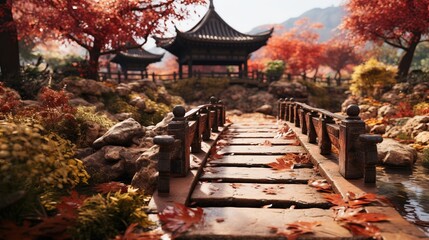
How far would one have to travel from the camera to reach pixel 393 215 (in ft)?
11.5

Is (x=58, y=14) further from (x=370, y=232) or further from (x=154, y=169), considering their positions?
(x=370, y=232)

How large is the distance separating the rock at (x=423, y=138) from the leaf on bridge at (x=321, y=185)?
791 cm

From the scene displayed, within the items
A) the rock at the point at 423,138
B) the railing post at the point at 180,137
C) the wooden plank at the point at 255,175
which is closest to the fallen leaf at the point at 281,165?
the wooden plank at the point at 255,175

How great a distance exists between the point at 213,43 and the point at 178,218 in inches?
1002

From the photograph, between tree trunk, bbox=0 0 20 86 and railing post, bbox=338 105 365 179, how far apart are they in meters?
12.3

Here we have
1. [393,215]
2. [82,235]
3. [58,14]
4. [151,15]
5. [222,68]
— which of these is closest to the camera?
[82,235]

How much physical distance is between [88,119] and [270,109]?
665 inches

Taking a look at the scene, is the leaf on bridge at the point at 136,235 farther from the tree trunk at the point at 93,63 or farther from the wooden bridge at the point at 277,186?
the tree trunk at the point at 93,63

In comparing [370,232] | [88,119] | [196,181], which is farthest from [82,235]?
[88,119]

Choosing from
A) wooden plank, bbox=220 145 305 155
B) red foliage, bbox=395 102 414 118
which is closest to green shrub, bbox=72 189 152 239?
wooden plank, bbox=220 145 305 155

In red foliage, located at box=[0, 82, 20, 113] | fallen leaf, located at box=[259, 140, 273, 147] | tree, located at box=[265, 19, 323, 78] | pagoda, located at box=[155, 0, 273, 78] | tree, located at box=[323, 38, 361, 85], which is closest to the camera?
red foliage, located at box=[0, 82, 20, 113]

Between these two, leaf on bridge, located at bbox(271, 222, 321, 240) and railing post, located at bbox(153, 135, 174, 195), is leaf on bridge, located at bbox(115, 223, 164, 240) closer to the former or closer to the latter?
railing post, located at bbox(153, 135, 174, 195)

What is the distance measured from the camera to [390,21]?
22359 mm

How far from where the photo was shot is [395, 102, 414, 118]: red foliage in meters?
15.2
